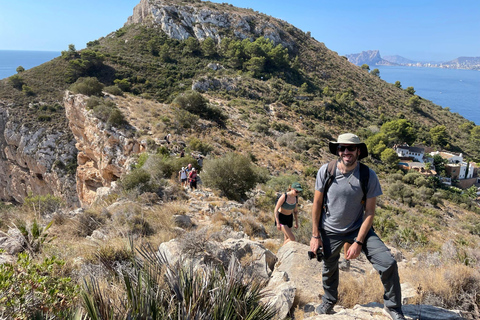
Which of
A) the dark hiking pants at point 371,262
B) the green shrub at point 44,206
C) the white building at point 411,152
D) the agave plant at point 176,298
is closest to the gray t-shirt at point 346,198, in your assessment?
the dark hiking pants at point 371,262

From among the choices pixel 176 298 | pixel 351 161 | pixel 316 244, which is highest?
Result: pixel 351 161

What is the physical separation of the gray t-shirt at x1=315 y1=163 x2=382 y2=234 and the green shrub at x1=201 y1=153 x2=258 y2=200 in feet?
22.7

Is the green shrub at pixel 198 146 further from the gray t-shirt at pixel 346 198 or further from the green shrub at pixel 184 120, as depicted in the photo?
the gray t-shirt at pixel 346 198

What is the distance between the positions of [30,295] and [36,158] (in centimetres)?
2423

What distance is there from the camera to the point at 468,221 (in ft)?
67.3

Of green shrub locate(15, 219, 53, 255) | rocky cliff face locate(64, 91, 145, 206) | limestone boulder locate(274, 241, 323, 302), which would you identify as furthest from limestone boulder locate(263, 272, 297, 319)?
rocky cliff face locate(64, 91, 145, 206)

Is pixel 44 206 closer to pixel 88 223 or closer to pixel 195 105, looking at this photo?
pixel 88 223

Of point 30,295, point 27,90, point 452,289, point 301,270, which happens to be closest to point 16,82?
point 27,90

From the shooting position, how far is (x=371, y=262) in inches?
91.0

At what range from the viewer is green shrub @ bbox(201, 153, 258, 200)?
31.1ft

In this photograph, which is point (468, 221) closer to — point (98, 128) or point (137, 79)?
point (98, 128)

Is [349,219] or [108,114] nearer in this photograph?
[349,219]

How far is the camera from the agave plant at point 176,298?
1.68 meters

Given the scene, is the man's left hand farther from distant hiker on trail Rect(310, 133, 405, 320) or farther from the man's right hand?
the man's right hand
